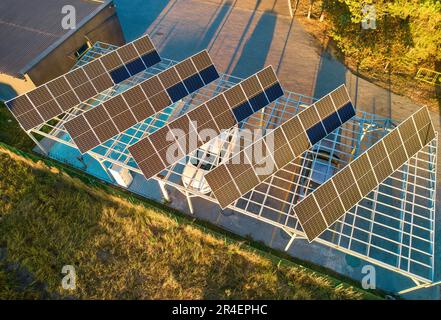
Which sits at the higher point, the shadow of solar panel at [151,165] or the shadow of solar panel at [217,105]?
the shadow of solar panel at [217,105]

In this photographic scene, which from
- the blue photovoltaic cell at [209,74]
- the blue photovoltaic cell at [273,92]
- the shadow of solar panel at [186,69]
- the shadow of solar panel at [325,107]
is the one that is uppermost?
the shadow of solar panel at [186,69]

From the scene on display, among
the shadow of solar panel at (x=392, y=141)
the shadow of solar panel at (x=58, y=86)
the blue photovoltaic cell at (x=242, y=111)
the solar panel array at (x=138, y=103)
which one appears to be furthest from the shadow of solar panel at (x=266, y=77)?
the shadow of solar panel at (x=58, y=86)

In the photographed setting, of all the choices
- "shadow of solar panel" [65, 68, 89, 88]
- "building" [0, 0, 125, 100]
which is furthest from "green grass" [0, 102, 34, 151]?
"shadow of solar panel" [65, 68, 89, 88]

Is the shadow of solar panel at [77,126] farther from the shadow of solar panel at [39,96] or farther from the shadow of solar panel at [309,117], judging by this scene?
the shadow of solar panel at [309,117]

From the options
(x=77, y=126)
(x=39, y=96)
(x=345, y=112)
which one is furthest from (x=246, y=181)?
(x=39, y=96)

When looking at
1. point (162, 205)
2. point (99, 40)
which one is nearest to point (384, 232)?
point (162, 205)

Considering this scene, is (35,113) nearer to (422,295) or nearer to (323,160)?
(323,160)

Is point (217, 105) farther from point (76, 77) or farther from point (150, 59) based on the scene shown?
point (76, 77)

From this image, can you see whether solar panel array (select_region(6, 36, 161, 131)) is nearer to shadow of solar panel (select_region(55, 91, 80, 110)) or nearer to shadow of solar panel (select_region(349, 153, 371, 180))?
shadow of solar panel (select_region(55, 91, 80, 110))
